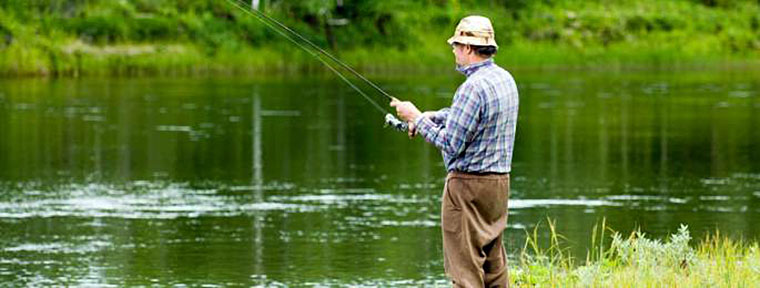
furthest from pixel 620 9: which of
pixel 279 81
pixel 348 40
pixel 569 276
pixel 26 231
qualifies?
pixel 569 276

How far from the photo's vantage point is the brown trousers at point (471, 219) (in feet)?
27.4

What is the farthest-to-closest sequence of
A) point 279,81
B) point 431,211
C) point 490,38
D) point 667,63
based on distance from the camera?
point 667,63 < point 279,81 < point 431,211 < point 490,38

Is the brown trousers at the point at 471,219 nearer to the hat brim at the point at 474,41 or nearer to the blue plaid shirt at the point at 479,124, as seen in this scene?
the blue plaid shirt at the point at 479,124

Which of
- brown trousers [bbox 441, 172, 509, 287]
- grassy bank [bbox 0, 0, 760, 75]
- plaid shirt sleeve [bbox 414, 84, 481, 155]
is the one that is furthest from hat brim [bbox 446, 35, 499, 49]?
grassy bank [bbox 0, 0, 760, 75]

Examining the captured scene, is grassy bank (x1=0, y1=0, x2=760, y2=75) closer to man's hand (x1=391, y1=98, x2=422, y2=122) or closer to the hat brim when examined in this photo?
man's hand (x1=391, y1=98, x2=422, y2=122)

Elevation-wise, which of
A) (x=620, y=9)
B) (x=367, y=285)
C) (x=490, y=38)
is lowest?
(x=367, y=285)

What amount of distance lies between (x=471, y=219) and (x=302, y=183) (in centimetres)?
1241

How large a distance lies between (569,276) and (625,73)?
143 feet

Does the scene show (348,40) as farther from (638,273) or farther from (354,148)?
(638,273)

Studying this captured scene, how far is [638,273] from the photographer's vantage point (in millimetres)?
10055

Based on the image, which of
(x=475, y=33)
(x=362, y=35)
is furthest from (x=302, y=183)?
(x=362, y=35)

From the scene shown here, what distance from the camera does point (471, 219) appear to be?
8367mm

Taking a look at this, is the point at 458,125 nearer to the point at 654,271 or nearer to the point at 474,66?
the point at 474,66

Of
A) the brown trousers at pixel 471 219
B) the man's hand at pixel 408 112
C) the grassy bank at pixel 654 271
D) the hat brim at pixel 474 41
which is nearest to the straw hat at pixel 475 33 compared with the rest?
the hat brim at pixel 474 41
